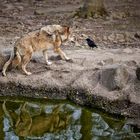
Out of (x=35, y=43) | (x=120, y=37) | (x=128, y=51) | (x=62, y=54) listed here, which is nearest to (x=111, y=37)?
(x=120, y=37)

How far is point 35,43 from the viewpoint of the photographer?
10648mm

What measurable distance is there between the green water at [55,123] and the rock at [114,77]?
2.13ft

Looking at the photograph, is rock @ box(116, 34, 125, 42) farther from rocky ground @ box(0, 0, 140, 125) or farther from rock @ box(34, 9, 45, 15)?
rock @ box(34, 9, 45, 15)

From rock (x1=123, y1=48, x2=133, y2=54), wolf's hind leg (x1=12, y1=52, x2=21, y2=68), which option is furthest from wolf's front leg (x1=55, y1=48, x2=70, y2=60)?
rock (x1=123, y1=48, x2=133, y2=54)

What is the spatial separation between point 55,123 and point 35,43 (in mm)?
2045

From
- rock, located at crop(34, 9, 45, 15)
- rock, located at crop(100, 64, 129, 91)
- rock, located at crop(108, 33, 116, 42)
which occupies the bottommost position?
rock, located at crop(100, 64, 129, 91)

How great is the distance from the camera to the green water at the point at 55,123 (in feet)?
29.2

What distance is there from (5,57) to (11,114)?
1.52 m

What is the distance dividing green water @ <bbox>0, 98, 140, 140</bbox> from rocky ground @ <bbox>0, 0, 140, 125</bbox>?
201mm

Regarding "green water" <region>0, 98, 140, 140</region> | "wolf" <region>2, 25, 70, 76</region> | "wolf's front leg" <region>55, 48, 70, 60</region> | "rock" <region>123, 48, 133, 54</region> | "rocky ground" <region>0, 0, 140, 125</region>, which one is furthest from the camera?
"rock" <region>123, 48, 133, 54</region>

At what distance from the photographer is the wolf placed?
10.5 metres

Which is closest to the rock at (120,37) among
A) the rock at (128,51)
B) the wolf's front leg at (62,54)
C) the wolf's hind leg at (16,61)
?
the rock at (128,51)

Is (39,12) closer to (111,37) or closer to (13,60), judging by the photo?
(111,37)

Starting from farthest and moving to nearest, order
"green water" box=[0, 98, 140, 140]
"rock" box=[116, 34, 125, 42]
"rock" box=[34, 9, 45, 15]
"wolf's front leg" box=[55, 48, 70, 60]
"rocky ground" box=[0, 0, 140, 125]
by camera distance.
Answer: "rock" box=[34, 9, 45, 15]
"rock" box=[116, 34, 125, 42]
"wolf's front leg" box=[55, 48, 70, 60]
"rocky ground" box=[0, 0, 140, 125]
"green water" box=[0, 98, 140, 140]
